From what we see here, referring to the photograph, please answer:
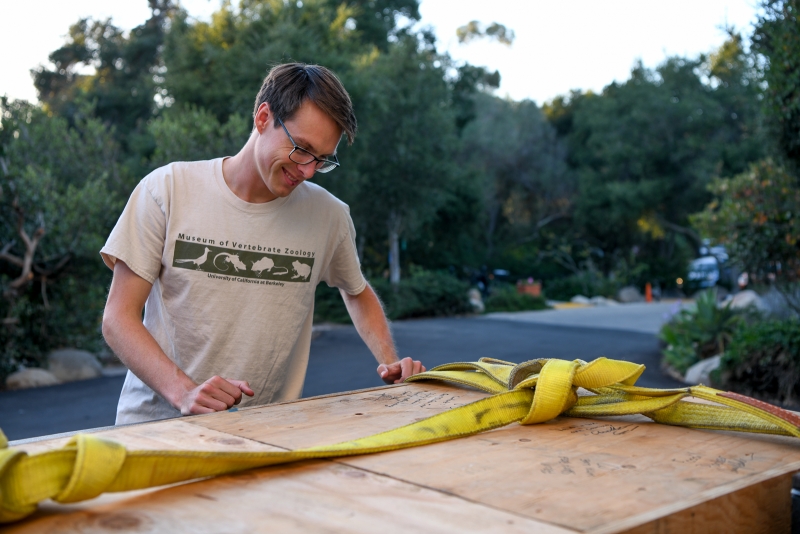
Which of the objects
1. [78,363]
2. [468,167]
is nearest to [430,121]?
[468,167]

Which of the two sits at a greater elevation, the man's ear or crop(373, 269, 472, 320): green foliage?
the man's ear

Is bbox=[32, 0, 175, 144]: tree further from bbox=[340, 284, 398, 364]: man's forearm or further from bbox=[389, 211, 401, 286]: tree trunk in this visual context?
bbox=[340, 284, 398, 364]: man's forearm

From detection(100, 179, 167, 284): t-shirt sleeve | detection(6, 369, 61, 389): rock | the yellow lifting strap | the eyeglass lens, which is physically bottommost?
detection(6, 369, 61, 389): rock

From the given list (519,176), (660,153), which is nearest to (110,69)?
(519,176)

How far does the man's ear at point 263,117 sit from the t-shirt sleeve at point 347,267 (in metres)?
0.54

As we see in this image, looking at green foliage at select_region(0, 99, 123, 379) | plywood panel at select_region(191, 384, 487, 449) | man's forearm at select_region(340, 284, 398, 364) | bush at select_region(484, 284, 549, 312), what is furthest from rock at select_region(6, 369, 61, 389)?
bush at select_region(484, 284, 549, 312)

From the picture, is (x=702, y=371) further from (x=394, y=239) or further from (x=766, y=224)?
(x=394, y=239)

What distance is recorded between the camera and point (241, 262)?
2.66m

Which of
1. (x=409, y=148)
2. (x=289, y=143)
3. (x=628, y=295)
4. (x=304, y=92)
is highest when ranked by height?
(x=409, y=148)

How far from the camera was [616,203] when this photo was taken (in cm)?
2941

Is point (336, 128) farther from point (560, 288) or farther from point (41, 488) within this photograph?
point (560, 288)

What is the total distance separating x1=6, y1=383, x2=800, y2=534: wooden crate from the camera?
107cm

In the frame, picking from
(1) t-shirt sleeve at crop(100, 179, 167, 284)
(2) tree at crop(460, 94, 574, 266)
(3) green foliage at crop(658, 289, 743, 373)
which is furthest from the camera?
(2) tree at crop(460, 94, 574, 266)

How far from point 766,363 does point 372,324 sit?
7042 millimetres
